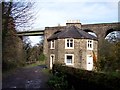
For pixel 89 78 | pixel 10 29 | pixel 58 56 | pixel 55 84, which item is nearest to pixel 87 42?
pixel 58 56

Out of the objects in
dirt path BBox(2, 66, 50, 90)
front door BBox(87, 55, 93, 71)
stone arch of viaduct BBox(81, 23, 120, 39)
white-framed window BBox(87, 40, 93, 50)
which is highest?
stone arch of viaduct BBox(81, 23, 120, 39)

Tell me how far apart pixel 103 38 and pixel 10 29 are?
104 ft

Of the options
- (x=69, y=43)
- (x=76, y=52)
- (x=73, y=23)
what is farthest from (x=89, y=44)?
(x=73, y=23)

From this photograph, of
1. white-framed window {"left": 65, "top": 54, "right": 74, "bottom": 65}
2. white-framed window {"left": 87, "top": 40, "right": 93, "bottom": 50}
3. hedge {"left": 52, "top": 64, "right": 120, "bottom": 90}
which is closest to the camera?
hedge {"left": 52, "top": 64, "right": 120, "bottom": 90}

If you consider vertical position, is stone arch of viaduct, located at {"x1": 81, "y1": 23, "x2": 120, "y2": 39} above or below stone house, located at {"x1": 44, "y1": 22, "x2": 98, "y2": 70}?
above

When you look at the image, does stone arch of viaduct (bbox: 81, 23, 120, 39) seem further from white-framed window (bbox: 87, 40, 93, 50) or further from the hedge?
the hedge

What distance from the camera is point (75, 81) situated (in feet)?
46.4

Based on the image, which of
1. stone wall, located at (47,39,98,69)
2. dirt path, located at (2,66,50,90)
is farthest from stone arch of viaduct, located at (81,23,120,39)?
dirt path, located at (2,66,50,90)

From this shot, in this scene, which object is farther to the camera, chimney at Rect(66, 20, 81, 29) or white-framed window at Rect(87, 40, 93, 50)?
chimney at Rect(66, 20, 81, 29)

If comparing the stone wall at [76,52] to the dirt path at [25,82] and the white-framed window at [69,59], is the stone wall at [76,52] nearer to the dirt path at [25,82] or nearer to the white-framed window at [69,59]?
the white-framed window at [69,59]

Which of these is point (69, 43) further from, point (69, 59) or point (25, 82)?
point (25, 82)

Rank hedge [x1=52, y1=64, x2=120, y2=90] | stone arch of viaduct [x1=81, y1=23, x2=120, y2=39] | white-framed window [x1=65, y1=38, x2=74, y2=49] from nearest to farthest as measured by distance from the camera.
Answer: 1. hedge [x1=52, y1=64, x2=120, y2=90]
2. white-framed window [x1=65, y1=38, x2=74, y2=49]
3. stone arch of viaduct [x1=81, y1=23, x2=120, y2=39]

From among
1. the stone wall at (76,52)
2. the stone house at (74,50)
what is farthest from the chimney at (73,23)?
the stone wall at (76,52)

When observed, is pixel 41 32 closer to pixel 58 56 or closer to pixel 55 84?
pixel 58 56
